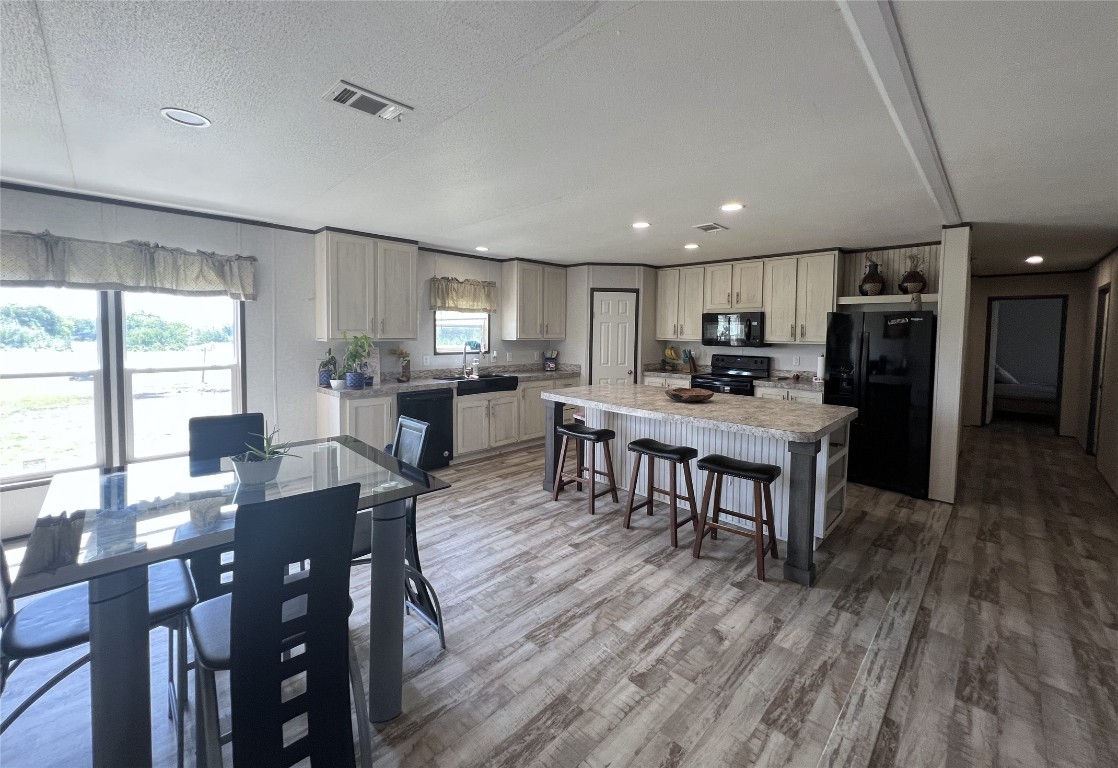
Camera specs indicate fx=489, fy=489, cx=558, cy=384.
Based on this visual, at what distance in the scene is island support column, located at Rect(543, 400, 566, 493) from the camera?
4.32 m

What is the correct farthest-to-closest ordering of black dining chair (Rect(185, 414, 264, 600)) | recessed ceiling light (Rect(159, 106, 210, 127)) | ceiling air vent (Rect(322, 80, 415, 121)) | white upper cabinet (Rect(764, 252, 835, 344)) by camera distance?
white upper cabinet (Rect(764, 252, 835, 344))
black dining chair (Rect(185, 414, 264, 600))
recessed ceiling light (Rect(159, 106, 210, 127))
ceiling air vent (Rect(322, 80, 415, 121))

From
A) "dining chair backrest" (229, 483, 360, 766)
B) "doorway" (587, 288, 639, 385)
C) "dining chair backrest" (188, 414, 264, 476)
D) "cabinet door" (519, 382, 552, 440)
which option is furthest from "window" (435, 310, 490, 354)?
"dining chair backrest" (229, 483, 360, 766)

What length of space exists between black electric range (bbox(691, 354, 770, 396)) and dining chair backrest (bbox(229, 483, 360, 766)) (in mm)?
4958

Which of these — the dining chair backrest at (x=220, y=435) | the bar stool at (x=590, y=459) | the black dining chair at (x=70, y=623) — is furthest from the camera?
the bar stool at (x=590, y=459)

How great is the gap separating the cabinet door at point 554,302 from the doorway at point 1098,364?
5819mm

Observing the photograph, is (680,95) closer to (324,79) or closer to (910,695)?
(324,79)

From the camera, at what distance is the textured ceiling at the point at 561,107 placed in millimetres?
1472

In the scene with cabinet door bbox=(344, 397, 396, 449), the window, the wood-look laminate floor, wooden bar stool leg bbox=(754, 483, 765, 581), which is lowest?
the wood-look laminate floor

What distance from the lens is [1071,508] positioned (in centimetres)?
413

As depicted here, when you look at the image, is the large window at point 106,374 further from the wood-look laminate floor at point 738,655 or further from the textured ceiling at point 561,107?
the wood-look laminate floor at point 738,655

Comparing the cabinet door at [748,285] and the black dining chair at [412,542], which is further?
the cabinet door at [748,285]

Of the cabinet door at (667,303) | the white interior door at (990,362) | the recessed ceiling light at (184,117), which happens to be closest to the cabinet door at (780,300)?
the cabinet door at (667,303)

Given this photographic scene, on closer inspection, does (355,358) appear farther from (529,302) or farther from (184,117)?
(184,117)

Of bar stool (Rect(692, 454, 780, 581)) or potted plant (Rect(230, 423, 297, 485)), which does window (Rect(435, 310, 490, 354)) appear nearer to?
bar stool (Rect(692, 454, 780, 581))
